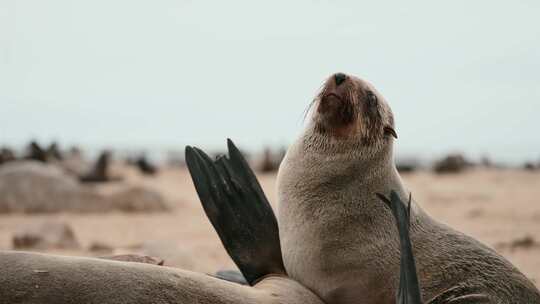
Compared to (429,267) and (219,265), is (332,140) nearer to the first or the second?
(429,267)

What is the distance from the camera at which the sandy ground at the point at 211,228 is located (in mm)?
8094

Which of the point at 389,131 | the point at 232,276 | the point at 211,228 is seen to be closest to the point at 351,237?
the point at 389,131

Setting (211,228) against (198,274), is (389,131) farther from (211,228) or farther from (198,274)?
(211,228)

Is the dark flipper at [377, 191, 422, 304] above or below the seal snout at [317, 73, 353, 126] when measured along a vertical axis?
below

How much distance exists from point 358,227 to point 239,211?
83 cm

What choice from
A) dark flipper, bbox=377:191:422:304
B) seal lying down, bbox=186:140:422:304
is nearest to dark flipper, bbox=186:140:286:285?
seal lying down, bbox=186:140:422:304

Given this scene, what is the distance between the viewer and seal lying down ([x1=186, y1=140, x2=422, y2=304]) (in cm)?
447

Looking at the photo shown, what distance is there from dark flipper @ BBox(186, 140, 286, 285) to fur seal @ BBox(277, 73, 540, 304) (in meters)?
0.23

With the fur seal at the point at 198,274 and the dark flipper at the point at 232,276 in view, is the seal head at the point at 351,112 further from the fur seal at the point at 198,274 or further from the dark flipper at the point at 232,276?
the dark flipper at the point at 232,276

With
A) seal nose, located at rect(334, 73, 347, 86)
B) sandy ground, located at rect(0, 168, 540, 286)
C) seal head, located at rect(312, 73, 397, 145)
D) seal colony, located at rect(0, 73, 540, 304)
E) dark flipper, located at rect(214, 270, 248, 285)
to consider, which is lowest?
sandy ground, located at rect(0, 168, 540, 286)

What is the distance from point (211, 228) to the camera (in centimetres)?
1210

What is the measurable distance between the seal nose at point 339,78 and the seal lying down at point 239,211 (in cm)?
89

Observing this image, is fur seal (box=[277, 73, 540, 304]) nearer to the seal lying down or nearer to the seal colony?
the seal colony

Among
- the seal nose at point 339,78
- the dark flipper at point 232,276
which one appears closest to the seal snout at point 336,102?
the seal nose at point 339,78
